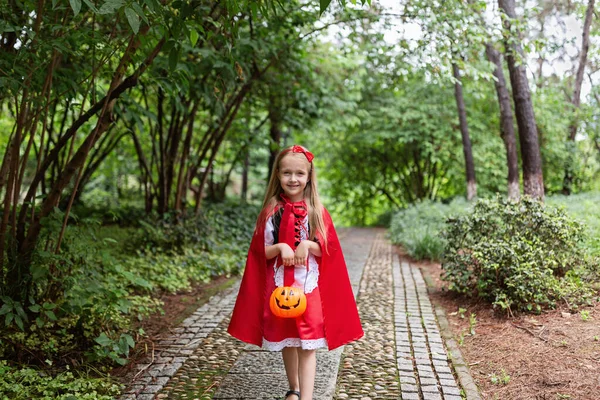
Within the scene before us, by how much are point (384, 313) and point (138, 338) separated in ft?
8.13

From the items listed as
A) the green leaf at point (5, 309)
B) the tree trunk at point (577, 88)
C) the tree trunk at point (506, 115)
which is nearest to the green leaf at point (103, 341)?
the green leaf at point (5, 309)

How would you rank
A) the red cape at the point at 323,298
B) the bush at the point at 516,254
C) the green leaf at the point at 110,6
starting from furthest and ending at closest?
the bush at the point at 516,254
the red cape at the point at 323,298
the green leaf at the point at 110,6

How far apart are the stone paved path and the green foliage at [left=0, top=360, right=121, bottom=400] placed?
0.18 meters

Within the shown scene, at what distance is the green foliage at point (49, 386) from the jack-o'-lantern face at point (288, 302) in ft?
4.13

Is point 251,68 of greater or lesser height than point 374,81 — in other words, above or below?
below

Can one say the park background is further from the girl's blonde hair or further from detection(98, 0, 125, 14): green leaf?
the girl's blonde hair

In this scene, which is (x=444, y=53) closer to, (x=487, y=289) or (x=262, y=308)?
(x=487, y=289)

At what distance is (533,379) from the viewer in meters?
3.44

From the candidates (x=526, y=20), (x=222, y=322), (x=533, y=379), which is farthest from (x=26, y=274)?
(x=526, y=20)

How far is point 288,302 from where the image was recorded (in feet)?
9.11

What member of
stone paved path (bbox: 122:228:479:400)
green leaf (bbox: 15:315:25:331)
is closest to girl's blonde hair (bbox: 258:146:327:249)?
stone paved path (bbox: 122:228:479:400)

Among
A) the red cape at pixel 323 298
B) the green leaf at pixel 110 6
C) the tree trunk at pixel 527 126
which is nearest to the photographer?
the green leaf at pixel 110 6

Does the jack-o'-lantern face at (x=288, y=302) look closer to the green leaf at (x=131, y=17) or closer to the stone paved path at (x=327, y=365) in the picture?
the stone paved path at (x=327, y=365)

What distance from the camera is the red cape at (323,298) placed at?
9.80 feet
